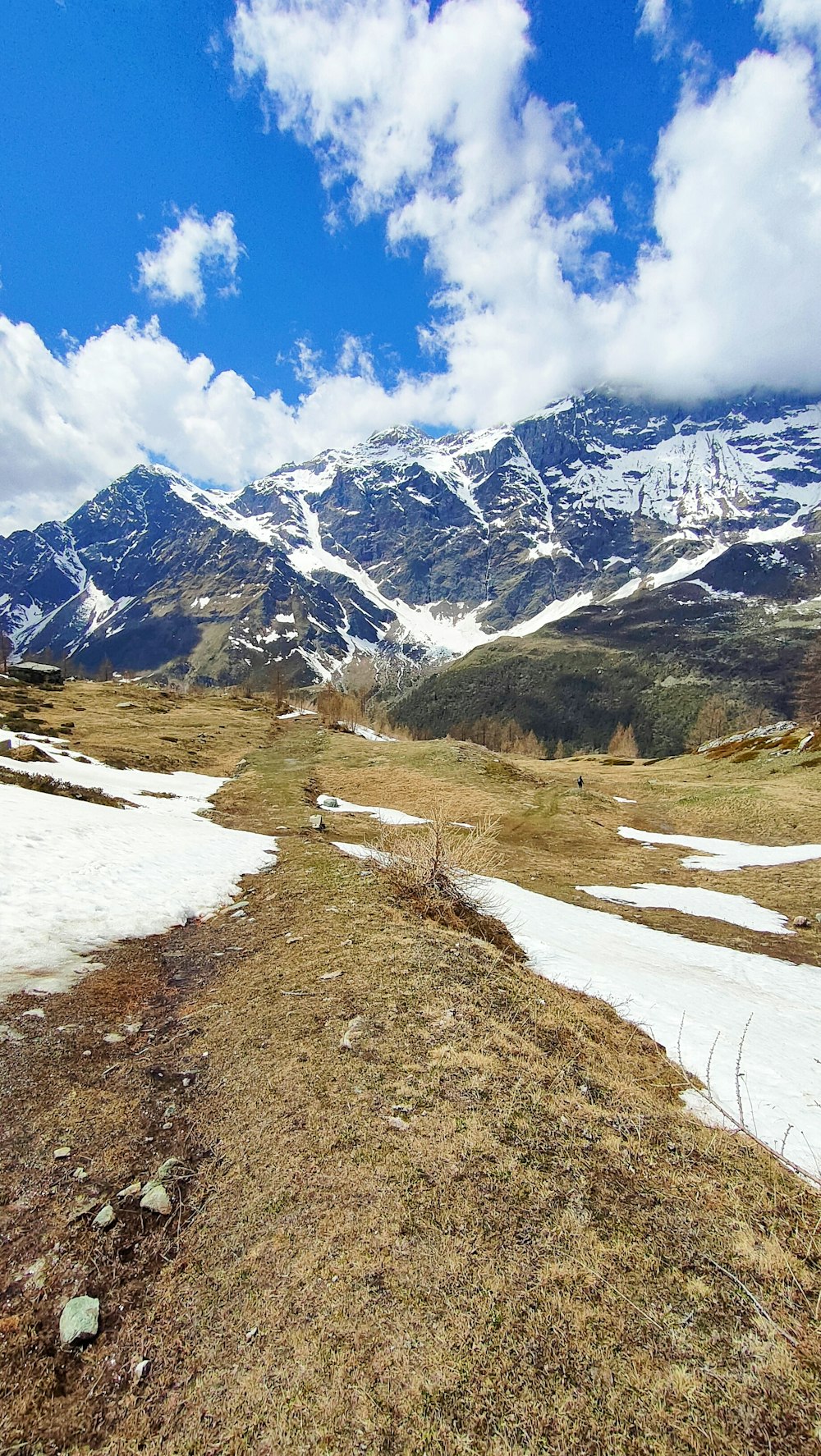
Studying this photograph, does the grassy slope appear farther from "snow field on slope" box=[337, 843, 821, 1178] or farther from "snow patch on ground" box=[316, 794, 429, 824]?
"snow patch on ground" box=[316, 794, 429, 824]

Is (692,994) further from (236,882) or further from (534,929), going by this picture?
(236,882)

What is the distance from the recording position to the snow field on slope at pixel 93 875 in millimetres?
9273

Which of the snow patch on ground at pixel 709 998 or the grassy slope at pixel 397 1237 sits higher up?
the grassy slope at pixel 397 1237

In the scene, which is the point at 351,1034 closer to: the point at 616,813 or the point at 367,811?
the point at 367,811

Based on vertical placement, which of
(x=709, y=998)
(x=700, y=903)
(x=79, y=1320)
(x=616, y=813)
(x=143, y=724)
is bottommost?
(x=700, y=903)

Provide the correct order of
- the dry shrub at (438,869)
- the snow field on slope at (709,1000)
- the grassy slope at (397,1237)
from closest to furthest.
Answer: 1. the grassy slope at (397,1237)
2. the snow field on slope at (709,1000)
3. the dry shrub at (438,869)

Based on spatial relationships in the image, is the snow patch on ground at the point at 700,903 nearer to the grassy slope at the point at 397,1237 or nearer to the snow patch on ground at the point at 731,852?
the snow patch on ground at the point at 731,852

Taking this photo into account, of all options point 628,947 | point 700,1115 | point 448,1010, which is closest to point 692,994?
point 628,947

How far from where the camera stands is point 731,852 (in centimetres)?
2784

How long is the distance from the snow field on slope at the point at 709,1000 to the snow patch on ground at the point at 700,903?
2929mm

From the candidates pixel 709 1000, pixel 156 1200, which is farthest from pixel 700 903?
pixel 156 1200

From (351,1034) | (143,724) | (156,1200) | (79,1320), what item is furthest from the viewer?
(143,724)

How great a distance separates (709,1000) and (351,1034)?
787cm

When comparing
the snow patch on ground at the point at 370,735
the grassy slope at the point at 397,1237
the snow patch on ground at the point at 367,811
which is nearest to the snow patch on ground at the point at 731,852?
the snow patch on ground at the point at 367,811
